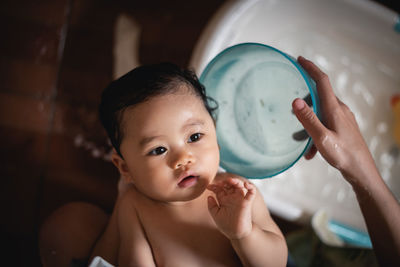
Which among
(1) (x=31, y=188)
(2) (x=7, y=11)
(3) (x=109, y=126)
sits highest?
(2) (x=7, y=11)

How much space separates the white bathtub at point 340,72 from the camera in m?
1.21

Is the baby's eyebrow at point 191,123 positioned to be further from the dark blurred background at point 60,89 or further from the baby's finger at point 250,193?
the dark blurred background at point 60,89

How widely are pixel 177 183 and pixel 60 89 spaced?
2.98 ft

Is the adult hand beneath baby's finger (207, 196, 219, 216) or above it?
above

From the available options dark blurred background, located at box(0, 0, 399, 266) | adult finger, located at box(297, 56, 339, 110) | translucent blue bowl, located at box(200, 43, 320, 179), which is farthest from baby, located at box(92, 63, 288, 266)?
dark blurred background, located at box(0, 0, 399, 266)

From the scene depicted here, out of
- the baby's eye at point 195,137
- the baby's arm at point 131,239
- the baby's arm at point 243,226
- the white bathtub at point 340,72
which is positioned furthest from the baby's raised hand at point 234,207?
the white bathtub at point 340,72

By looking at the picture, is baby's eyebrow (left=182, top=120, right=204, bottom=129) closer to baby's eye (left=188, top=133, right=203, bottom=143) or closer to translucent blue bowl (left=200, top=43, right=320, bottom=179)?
baby's eye (left=188, top=133, right=203, bottom=143)

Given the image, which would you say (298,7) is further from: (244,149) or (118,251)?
(118,251)

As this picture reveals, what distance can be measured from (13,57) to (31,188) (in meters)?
0.58

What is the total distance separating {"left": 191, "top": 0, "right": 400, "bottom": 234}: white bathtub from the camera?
1207 mm

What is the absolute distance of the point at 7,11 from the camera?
1387 millimetres

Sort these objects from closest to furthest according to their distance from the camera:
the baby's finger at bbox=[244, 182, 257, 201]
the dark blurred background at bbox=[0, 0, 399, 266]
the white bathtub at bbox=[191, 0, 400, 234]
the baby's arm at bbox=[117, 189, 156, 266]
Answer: the baby's finger at bbox=[244, 182, 257, 201] → the baby's arm at bbox=[117, 189, 156, 266] → the white bathtub at bbox=[191, 0, 400, 234] → the dark blurred background at bbox=[0, 0, 399, 266]

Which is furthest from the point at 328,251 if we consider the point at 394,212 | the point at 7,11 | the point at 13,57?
the point at 7,11

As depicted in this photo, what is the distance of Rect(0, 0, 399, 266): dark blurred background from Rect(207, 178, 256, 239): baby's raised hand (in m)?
0.67
